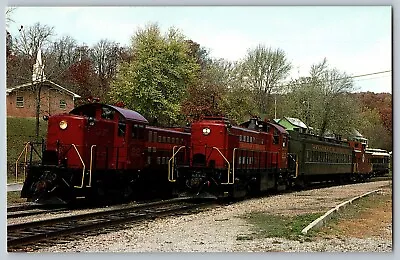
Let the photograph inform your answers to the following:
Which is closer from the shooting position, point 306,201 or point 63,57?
point 63,57

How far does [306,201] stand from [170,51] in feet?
12.1

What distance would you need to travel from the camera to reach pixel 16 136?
30.4ft

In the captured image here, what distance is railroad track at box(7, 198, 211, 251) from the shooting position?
836 cm

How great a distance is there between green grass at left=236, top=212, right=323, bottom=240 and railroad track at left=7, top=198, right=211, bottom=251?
159 cm

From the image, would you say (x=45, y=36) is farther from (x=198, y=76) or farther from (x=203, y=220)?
(x=203, y=220)

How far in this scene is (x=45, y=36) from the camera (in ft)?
30.5

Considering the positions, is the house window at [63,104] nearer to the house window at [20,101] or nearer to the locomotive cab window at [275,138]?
the house window at [20,101]

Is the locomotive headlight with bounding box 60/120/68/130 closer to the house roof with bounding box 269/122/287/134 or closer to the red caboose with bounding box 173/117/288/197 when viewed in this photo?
the red caboose with bounding box 173/117/288/197

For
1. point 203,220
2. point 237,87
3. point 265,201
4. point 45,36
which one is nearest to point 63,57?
point 45,36

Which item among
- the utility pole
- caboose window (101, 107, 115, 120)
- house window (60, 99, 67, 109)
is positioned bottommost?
caboose window (101, 107, 115, 120)

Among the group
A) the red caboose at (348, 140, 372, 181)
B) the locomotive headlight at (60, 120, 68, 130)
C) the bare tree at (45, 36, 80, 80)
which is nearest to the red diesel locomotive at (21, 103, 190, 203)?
the locomotive headlight at (60, 120, 68, 130)

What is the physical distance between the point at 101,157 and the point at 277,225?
3612 millimetres

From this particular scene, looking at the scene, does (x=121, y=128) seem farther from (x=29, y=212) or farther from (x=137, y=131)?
(x=29, y=212)

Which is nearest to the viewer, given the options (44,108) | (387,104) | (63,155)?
(387,104)
